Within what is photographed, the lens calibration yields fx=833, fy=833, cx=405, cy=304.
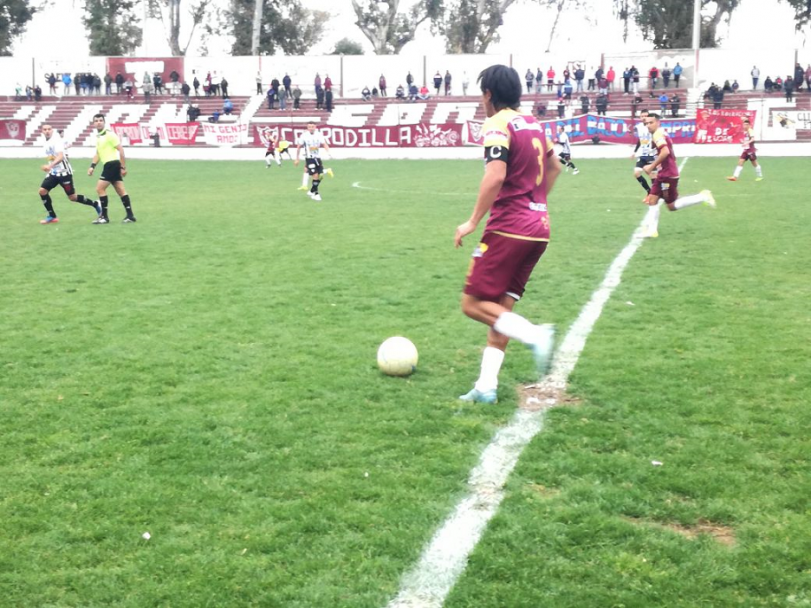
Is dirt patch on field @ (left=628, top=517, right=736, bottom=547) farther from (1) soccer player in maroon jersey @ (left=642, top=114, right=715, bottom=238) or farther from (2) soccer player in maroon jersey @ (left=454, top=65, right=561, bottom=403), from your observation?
(1) soccer player in maroon jersey @ (left=642, top=114, right=715, bottom=238)

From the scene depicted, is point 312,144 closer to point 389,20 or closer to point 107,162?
point 107,162

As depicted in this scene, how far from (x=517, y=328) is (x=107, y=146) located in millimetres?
11497

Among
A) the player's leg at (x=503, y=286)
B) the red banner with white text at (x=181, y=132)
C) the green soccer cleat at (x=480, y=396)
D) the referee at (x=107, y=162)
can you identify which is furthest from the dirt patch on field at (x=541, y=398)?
the red banner with white text at (x=181, y=132)

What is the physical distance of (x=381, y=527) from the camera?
12.1 ft

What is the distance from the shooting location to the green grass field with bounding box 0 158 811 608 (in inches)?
131

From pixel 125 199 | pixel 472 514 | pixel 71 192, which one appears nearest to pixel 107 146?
pixel 125 199

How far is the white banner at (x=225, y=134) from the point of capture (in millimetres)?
41781

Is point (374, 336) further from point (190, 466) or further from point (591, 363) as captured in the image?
point (190, 466)

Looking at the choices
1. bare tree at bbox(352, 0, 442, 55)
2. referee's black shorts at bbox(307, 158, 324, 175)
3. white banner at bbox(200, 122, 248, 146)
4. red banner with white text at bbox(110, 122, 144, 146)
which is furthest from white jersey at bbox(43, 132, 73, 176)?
bare tree at bbox(352, 0, 442, 55)

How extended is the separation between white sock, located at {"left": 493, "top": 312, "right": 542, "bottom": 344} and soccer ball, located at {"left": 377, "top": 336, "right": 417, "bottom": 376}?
0.94 meters

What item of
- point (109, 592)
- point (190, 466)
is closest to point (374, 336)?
point (190, 466)

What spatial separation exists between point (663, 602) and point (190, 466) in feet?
8.08

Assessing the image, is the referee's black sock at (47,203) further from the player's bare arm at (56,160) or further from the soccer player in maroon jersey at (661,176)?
the soccer player in maroon jersey at (661,176)

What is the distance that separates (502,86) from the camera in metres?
4.83
